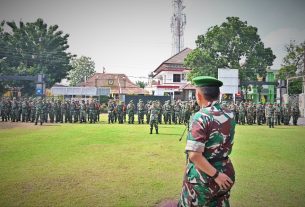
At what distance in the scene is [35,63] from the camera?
40000 millimetres

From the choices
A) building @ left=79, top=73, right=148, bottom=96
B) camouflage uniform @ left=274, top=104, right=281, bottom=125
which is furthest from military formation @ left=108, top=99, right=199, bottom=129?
building @ left=79, top=73, right=148, bottom=96

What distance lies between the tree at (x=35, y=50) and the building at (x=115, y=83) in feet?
34.0

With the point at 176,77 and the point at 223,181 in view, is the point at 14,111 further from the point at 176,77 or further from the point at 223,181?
the point at 176,77

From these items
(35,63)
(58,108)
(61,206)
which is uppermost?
(35,63)

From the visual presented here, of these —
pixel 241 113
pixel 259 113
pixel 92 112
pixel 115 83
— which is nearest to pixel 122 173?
pixel 92 112

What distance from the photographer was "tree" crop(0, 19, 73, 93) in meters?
39.0

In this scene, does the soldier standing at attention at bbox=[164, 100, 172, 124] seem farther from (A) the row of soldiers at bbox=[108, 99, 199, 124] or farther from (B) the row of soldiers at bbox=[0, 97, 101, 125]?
(B) the row of soldiers at bbox=[0, 97, 101, 125]

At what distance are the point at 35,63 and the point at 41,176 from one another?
121 feet

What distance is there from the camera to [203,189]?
2604mm

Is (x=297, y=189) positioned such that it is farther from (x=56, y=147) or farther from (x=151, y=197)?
(x=56, y=147)

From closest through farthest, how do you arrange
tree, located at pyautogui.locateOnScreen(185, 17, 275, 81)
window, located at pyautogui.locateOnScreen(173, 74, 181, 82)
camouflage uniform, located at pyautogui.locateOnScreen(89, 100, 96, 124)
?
camouflage uniform, located at pyautogui.locateOnScreen(89, 100, 96, 124) → tree, located at pyautogui.locateOnScreen(185, 17, 275, 81) → window, located at pyautogui.locateOnScreen(173, 74, 181, 82)

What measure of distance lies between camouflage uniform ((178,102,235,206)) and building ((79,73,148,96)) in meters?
46.3

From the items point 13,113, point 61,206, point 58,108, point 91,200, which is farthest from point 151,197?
point 13,113

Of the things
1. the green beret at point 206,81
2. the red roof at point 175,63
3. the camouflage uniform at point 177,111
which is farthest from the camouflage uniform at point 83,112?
the red roof at point 175,63
